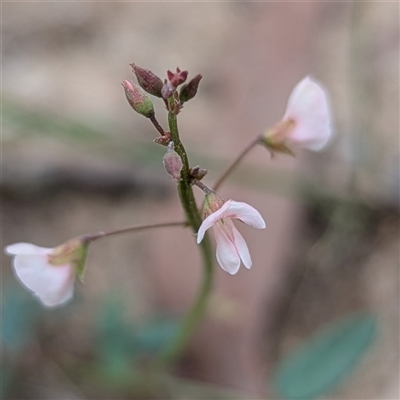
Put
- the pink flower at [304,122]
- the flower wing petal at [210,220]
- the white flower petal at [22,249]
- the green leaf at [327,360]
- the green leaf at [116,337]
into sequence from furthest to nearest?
the green leaf at [116,337]
the green leaf at [327,360]
the pink flower at [304,122]
the white flower petal at [22,249]
the flower wing petal at [210,220]

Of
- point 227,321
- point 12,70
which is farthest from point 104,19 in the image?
point 227,321

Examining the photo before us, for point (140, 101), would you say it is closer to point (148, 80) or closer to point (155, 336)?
point (148, 80)

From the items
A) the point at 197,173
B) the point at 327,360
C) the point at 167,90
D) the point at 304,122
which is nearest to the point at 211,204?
the point at 197,173

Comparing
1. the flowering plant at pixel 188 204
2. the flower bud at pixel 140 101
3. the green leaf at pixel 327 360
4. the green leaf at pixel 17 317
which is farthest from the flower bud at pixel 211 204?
the green leaf at pixel 17 317

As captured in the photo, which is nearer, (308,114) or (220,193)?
(308,114)

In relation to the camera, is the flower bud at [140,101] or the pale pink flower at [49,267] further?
the pale pink flower at [49,267]

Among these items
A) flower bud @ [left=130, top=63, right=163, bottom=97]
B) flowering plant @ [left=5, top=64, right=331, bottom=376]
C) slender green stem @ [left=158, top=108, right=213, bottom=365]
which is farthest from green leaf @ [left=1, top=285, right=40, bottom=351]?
flower bud @ [left=130, top=63, right=163, bottom=97]

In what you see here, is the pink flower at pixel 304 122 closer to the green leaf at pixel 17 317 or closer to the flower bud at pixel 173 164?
the flower bud at pixel 173 164
